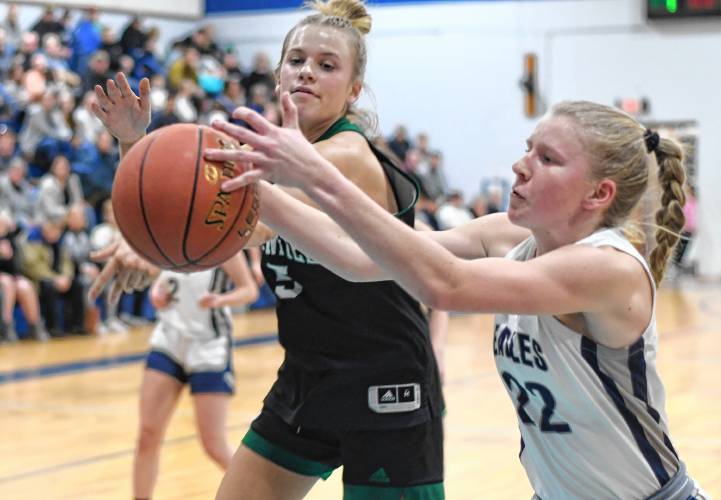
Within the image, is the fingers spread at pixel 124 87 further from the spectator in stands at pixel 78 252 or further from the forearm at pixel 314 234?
the spectator in stands at pixel 78 252

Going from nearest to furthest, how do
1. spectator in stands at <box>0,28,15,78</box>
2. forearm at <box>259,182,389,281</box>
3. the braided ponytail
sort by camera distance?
1. forearm at <box>259,182,389,281</box>
2. the braided ponytail
3. spectator in stands at <box>0,28,15,78</box>

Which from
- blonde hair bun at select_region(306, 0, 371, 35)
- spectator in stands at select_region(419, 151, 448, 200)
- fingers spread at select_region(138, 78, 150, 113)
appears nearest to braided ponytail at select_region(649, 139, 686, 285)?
blonde hair bun at select_region(306, 0, 371, 35)

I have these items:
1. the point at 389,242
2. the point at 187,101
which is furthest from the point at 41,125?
the point at 389,242

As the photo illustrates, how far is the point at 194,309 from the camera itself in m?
5.89

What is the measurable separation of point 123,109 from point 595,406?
4.55ft

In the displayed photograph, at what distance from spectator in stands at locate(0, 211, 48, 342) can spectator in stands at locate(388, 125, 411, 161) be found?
8.53 m

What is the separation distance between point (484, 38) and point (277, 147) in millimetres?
19002

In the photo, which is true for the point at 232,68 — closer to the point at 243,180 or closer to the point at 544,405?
the point at 544,405

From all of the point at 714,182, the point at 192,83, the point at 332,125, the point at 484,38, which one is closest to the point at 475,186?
the point at 484,38

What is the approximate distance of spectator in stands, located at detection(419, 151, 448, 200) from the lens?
19480mm

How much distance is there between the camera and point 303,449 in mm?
3482

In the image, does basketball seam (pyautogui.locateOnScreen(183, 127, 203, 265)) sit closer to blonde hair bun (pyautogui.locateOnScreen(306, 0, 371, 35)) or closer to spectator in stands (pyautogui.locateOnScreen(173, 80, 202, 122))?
blonde hair bun (pyautogui.locateOnScreen(306, 0, 371, 35))

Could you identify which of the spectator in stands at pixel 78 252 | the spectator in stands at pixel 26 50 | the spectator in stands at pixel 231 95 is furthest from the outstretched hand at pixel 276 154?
the spectator in stands at pixel 231 95

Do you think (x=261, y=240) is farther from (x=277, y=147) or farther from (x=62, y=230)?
(x=62, y=230)
